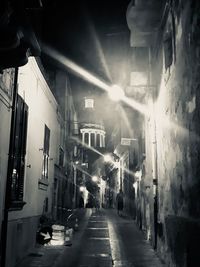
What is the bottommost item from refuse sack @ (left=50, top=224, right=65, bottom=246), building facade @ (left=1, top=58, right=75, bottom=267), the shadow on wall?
refuse sack @ (left=50, top=224, right=65, bottom=246)

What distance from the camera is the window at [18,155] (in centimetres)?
831

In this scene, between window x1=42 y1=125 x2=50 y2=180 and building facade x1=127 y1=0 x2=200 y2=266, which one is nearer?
building facade x1=127 y1=0 x2=200 y2=266

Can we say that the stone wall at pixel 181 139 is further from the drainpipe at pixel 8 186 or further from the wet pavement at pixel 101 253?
the drainpipe at pixel 8 186

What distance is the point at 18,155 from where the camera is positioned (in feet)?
29.3

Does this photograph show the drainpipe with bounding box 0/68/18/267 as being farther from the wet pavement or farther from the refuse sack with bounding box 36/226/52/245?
the refuse sack with bounding box 36/226/52/245

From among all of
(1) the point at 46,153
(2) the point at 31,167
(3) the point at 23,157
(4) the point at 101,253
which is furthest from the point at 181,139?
(1) the point at 46,153

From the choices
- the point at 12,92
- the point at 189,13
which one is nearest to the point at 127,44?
the point at 12,92

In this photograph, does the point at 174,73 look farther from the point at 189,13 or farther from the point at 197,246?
the point at 197,246

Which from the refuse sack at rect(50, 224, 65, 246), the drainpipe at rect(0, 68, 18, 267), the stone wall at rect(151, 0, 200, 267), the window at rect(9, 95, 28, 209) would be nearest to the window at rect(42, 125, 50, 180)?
the refuse sack at rect(50, 224, 65, 246)

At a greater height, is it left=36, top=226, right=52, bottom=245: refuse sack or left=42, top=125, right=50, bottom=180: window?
left=42, top=125, right=50, bottom=180: window

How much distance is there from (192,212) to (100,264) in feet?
13.7

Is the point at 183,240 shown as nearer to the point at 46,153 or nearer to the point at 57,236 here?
the point at 57,236

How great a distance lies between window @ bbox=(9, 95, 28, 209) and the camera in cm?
831

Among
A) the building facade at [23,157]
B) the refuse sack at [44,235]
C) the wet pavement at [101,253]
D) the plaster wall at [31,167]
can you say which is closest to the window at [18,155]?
the building facade at [23,157]
